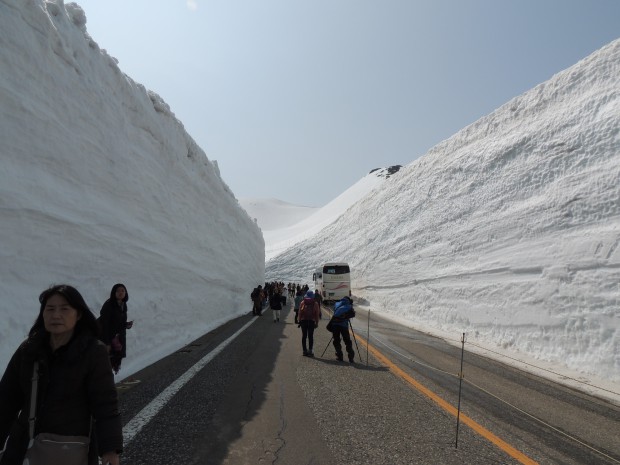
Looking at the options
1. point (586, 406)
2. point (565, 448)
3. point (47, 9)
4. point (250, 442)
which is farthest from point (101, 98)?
point (586, 406)

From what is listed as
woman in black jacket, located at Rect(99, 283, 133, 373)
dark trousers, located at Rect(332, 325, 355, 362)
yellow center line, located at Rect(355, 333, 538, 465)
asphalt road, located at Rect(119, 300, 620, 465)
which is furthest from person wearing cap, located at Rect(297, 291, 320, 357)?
woman in black jacket, located at Rect(99, 283, 133, 373)

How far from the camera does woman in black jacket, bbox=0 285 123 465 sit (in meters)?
2.16

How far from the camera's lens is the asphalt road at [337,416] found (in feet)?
12.8

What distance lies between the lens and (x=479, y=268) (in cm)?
1923

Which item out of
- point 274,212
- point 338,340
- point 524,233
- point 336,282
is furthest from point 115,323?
point 274,212

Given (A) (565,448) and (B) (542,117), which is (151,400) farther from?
(B) (542,117)

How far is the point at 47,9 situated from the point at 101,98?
7.63 feet

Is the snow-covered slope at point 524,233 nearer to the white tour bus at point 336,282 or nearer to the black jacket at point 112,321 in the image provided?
the white tour bus at point 336,282

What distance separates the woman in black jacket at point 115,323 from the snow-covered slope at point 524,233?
1085cm

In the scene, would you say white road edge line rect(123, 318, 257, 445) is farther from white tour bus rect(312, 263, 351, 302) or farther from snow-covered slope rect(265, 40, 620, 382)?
white tour bus rect(312, 263, 351, 302)

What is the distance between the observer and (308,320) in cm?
959

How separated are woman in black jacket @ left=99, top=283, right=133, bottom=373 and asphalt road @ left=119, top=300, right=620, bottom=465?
25.1 inches

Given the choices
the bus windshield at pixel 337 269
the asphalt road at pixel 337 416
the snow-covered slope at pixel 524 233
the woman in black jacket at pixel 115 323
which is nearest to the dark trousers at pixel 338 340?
the asphalt road at pixel 337 416

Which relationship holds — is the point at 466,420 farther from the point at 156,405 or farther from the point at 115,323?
the point at 115,323
